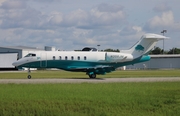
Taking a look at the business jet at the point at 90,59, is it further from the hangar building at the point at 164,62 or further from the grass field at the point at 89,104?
the hangar building at the point at 164,62

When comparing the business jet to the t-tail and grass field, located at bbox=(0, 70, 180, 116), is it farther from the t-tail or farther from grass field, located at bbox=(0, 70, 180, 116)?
grass field, located at bbox=(0, 70, 180, 116)

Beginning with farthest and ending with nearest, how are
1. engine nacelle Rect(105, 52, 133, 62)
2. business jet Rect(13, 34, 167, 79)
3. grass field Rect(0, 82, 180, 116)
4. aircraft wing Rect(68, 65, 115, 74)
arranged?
engine nacelle Rect(105, 52, 133, 62), business jet Rect(13, 34, 167, 79), aircraft wing Rect(68, 65, 115, 74), grass field Rect(0, 82, 180, 116)

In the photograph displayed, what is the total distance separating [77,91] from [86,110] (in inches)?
211

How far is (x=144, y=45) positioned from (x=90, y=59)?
766cm

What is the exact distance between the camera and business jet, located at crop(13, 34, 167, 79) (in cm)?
4709

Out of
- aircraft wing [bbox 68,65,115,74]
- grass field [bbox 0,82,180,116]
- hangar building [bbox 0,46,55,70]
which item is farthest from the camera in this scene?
hangar building [bbox 0,46,55,70]

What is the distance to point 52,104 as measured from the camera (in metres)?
22.1

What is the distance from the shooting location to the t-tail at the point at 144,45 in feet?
165

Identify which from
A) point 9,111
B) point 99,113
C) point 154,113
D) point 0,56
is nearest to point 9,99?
point 9,111

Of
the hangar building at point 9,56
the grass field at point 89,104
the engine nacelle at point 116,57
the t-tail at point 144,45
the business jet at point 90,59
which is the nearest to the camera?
the grass field at point 89,104

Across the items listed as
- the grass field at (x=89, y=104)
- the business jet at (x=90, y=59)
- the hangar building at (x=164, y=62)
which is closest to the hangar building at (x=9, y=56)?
the hangar building at (x=164, y=62)

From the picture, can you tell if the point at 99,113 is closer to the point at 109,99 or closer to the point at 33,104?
the point at 109,99

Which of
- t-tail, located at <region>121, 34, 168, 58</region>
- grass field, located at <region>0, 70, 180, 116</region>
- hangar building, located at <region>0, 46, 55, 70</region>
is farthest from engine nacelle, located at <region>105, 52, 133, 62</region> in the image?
hangar building, located at <region>0, 46, 55, 70</region>

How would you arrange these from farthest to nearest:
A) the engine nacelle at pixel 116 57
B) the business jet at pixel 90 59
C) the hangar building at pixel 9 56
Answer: the hangar building at pixel 9 56, the engine nacelle at pixel 116 57, the business jet at pixel 90 59
